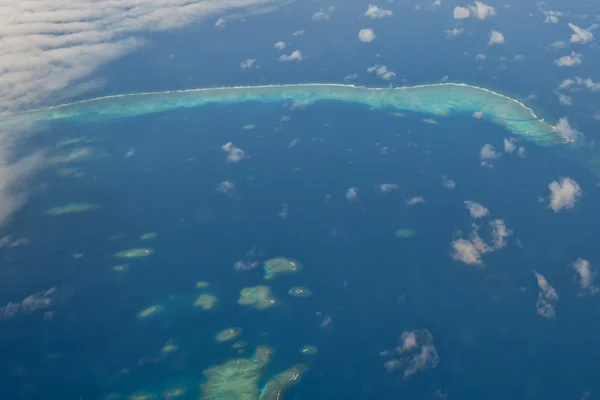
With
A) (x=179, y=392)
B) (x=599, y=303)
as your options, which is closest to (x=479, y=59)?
(x=599, y=303)

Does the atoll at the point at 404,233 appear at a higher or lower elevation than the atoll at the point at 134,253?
lower

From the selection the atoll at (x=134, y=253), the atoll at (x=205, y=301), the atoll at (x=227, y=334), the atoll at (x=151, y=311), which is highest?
the atoll at (x=134, y=253)

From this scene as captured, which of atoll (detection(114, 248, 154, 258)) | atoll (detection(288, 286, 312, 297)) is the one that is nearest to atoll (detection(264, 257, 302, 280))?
atoll (detection(288, 286, 312, 297))

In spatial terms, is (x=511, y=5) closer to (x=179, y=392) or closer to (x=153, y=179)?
(x=153, y=179)

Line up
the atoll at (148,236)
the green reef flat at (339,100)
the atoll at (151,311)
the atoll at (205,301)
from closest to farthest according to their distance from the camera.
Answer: the atoll at (151,311) → the atoll at (205,301) → the atoll at (148,236) → the green reef flat at (339,100)

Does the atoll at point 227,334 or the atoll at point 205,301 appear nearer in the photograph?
the atoll at point 227,334

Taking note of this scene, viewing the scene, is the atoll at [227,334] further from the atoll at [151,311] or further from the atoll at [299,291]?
the atoll at [151,311]

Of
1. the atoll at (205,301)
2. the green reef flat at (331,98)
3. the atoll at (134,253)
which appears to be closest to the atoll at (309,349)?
the atoll at (205,301)
